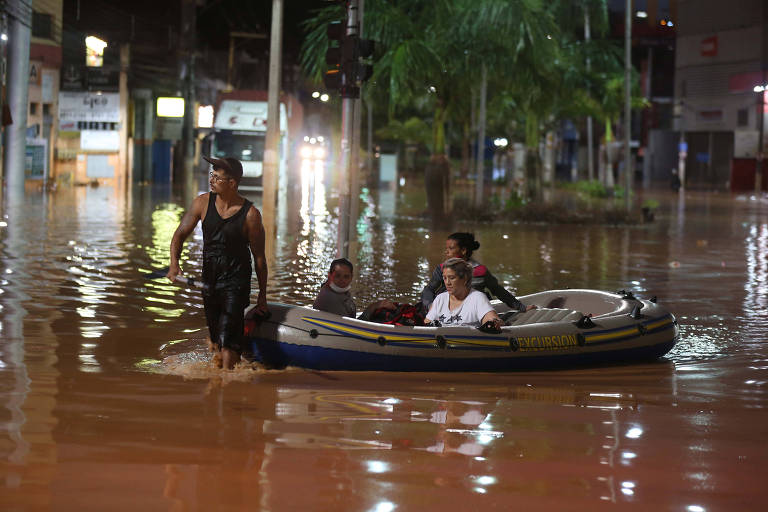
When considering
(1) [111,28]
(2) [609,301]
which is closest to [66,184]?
(1) [111,28]

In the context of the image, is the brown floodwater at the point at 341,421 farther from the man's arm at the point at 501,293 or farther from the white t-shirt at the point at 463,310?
the man's arm at the point at 501,293

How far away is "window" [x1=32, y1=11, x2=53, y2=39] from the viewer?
4787 cm

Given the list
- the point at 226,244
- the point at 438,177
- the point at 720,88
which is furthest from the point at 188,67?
the point at 720,88

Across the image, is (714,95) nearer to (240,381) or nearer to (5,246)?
(5,246)

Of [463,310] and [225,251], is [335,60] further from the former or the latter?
[225,251]

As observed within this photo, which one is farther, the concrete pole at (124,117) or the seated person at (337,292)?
the concrete pole at (124,117)

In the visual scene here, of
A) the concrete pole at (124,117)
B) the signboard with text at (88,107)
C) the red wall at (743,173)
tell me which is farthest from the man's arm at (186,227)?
the red wall at (743,173)

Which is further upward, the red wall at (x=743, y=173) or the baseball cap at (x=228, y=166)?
the red wall at (x=743, y=173)

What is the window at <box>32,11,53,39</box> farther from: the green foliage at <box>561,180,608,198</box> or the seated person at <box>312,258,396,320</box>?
the seated person at <box>312,258,396,320</box>

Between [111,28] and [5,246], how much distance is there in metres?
46.8

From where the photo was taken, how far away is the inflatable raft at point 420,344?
9.51 m

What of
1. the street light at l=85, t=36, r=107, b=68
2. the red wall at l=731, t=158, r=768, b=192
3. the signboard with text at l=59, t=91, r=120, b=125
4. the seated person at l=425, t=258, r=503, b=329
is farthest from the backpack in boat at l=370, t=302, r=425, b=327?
the red wall at l=731, t=158, r=768, b=192

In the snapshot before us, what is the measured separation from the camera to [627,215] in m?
32.7

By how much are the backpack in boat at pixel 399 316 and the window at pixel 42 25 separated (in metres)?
40.6
